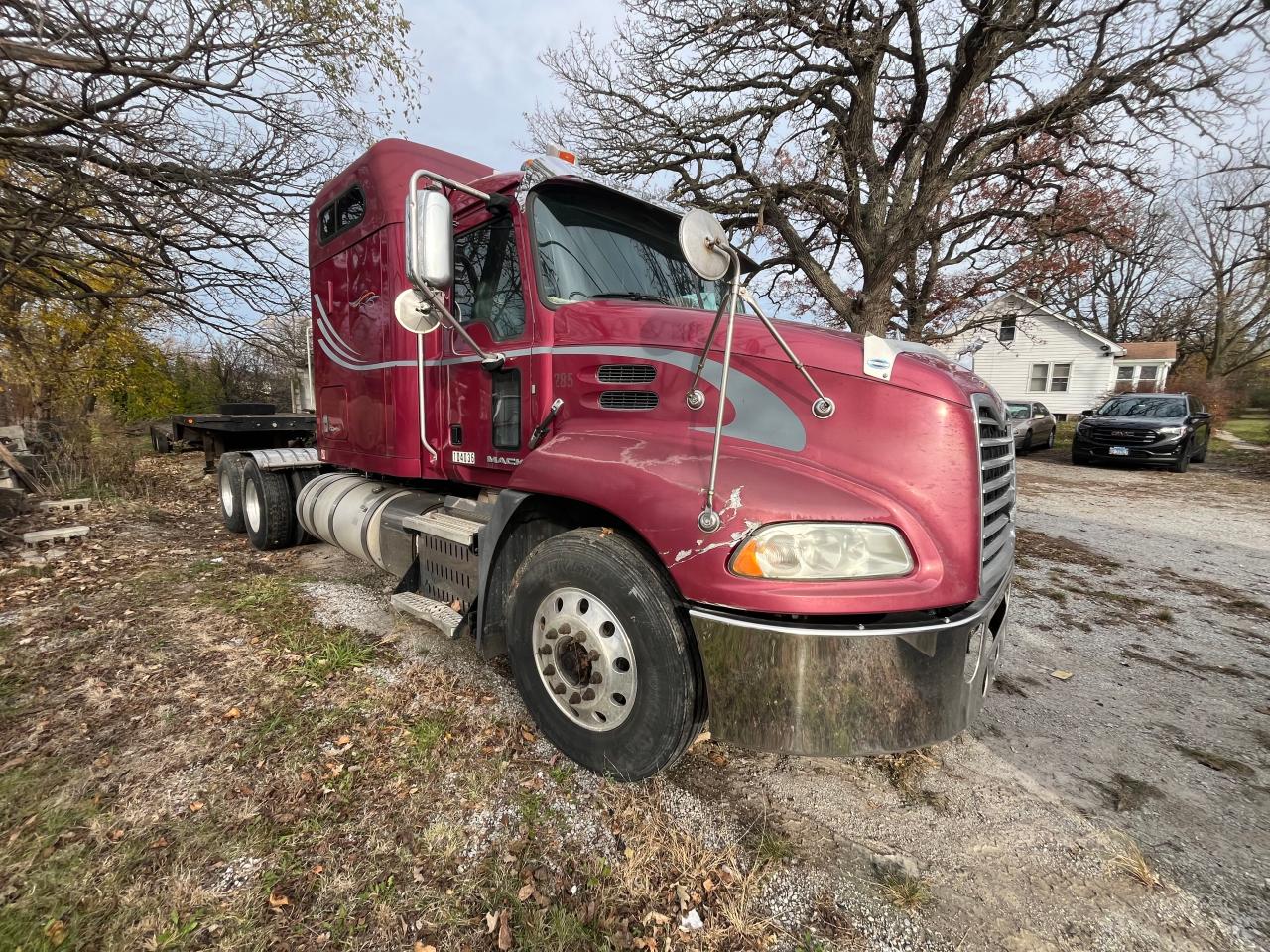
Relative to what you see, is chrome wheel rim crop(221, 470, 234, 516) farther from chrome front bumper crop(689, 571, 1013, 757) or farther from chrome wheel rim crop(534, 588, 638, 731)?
chrome front bumper crop(689, 571, 1013, 757)

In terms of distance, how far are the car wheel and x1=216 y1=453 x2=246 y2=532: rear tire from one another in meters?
18.1

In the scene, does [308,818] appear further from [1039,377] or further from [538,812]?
[1039,377]

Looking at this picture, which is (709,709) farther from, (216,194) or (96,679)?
(216,194)

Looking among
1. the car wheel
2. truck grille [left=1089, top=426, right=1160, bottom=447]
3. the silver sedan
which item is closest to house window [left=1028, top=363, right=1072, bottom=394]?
the silver sedan

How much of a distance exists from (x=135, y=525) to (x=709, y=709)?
7.91 metres

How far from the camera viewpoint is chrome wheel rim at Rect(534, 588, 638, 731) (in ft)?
7.38

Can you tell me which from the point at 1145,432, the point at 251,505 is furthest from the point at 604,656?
the point at 1145,432

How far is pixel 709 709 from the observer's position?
200cm

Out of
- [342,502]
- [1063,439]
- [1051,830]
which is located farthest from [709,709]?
[1063,439]

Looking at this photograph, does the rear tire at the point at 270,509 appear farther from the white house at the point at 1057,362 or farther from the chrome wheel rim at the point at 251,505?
the white house at the point at 1057,362

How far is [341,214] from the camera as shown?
4523 mm

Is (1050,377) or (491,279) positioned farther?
(1050,377)

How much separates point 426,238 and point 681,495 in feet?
5.64

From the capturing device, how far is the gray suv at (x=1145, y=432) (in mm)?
12695
